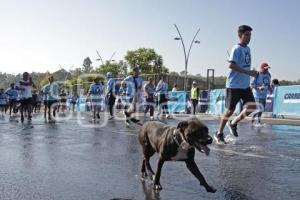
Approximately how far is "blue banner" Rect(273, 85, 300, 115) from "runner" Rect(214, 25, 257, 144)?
32.8 feet

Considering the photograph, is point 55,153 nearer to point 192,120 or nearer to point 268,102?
point 192,120

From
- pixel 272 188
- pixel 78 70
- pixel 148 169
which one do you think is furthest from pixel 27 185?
pixel 78 70

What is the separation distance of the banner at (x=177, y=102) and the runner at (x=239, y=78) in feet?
56.1

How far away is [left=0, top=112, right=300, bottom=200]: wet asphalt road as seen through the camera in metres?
4.83

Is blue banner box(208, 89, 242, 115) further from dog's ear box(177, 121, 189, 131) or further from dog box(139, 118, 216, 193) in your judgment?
dog's ear box(177, 121, 189, 131)

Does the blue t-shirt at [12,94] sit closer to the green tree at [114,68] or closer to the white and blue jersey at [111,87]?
the white and blue jersey at [111,87]

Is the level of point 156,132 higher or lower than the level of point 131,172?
higher

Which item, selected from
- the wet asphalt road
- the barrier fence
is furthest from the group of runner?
the barrier fence

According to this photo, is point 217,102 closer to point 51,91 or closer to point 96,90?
point 96,90

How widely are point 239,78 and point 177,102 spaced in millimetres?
17907

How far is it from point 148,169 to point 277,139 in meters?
5.68

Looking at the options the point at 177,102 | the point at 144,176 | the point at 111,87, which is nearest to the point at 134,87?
the point at 111,87

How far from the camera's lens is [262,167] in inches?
252

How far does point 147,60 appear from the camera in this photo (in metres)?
97.0
